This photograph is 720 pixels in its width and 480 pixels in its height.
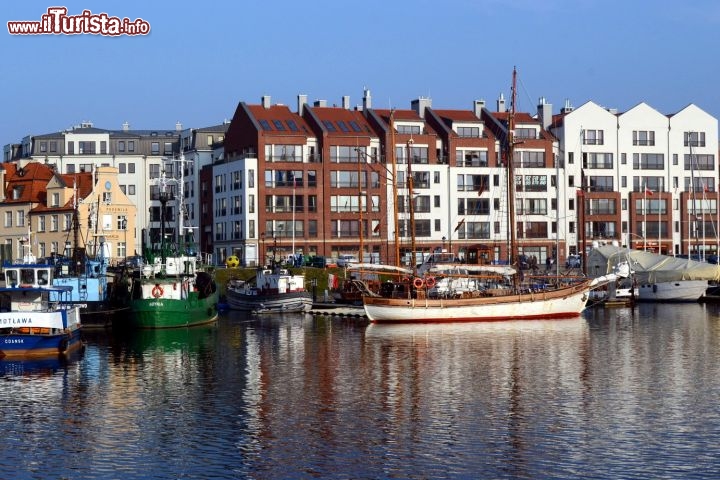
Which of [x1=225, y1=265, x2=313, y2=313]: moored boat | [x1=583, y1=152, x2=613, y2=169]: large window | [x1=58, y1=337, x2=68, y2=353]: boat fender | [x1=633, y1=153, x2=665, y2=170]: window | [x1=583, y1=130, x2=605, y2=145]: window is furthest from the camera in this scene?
[x1=633, y1=153, x2=665, y2=170]: window

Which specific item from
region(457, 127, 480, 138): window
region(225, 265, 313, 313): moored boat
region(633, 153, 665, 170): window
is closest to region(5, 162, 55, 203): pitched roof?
region(225, 265, 313, 313): moored boat

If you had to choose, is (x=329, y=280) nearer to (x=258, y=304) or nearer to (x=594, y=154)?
(x=258, y=304)

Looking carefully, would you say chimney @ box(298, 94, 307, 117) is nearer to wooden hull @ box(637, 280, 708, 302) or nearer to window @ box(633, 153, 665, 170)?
window @ box(633, 153, 665, 170)

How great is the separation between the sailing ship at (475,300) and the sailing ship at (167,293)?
43.5 ft

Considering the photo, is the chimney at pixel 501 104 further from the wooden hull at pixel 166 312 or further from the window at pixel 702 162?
the wooden hull at pixel 166 312

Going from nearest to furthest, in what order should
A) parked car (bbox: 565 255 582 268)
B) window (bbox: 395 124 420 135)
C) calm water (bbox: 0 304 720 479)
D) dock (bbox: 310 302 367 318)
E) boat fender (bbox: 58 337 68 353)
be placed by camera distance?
1. calm water (bbox: 0 304 720 479)
2. boat fender (bbox: 58 337 68 353)
3. dock (bbox: 310 302 367 318)
4. parked car (bbox: 565 255 582 268)
5. window (bbox: 395 124 420 135)

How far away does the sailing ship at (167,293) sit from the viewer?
82750 mm

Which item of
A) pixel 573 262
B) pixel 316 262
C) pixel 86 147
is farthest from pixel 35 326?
pixel 86 147

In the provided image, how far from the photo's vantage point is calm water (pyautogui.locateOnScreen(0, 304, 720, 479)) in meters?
35.1

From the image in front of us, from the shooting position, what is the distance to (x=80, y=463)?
35.4m

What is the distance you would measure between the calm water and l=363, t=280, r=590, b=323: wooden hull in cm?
1546

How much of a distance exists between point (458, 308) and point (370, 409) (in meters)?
46.3

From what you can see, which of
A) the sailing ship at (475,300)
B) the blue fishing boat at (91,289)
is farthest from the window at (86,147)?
the sailing ship at (475,300)

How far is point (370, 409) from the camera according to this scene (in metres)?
44.8
